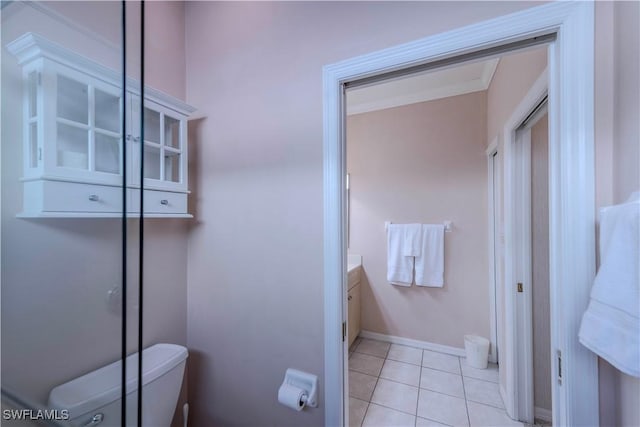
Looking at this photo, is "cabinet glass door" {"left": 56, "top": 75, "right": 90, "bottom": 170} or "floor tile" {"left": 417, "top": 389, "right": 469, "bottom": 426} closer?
"cabinet glass door" {"left": 56, "top": 75, "right": 90, "bottom": 170}

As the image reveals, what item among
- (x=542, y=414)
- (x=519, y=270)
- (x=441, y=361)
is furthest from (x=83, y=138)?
(x=441, y=361)

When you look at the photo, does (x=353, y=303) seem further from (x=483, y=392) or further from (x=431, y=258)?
(x=483, y=392)

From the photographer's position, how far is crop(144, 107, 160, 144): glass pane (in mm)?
1148

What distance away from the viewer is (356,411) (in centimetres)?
180

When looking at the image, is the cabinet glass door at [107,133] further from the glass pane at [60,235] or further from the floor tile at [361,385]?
the floor tile at [361,385]

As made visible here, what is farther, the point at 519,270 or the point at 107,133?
the point at 519,270

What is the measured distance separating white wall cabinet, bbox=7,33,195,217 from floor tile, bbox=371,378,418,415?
1.99 m

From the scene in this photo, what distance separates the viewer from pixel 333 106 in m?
1.04

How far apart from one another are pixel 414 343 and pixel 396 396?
2.85 ft

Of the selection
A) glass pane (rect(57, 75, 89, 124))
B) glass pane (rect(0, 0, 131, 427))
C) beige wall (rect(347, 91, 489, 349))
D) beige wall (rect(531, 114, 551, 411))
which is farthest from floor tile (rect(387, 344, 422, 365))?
glass pane (rect(57, 75, 89, 124))

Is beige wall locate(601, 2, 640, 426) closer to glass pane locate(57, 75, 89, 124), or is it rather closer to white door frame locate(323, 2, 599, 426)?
white door frame locate(323, 2, 599, 426)

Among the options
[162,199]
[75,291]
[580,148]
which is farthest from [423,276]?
[75,291]

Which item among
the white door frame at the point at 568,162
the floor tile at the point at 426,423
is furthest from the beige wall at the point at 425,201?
the white door frame at the point at 568,162

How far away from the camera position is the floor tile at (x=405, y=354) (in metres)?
2.44
